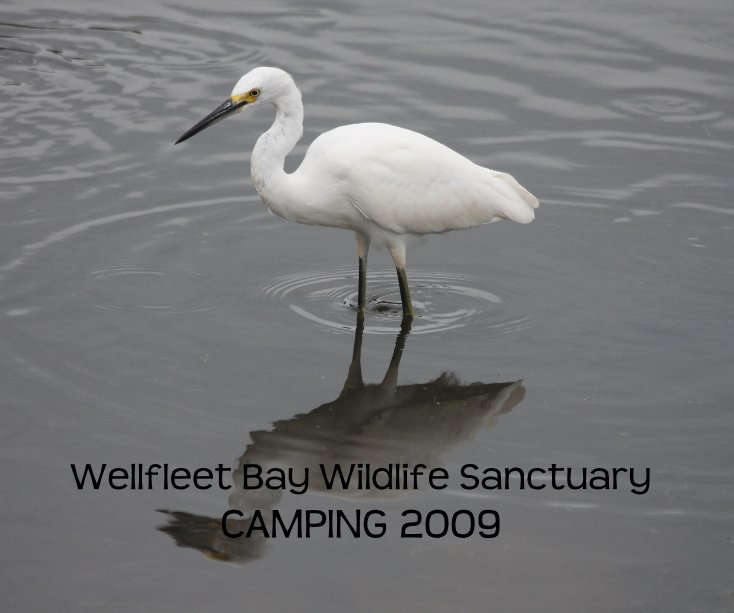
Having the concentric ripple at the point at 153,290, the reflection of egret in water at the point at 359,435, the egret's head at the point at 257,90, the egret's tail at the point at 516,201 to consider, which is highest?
the egret's head at the point at 257,90

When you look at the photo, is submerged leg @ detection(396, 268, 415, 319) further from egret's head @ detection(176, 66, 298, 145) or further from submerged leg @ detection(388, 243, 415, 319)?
egret's head @ detection(176, 66, 298, 145)

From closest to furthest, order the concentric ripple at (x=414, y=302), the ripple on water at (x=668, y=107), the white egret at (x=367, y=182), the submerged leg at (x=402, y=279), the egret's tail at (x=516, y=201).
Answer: the white egret at (x=367, y=182) → the concentric ripple at (x=414, y=302) → the submerged leg at (x=402, y=279) → the egret's tail at (x=516, y=201) → the ripple on water at (x=668, y=107)

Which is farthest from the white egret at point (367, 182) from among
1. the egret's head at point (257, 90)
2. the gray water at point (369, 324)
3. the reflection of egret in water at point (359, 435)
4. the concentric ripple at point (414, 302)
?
the reflection of egret in water at point (359, 435)

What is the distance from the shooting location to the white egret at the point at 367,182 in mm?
7594

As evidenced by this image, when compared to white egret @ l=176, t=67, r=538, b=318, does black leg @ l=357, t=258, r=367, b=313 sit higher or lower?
lower

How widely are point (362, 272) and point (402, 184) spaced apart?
64 cm

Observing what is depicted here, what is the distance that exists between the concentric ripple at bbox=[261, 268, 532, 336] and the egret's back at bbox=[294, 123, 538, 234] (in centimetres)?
45

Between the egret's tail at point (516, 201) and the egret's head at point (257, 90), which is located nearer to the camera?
the egret's head at point (257, 90)

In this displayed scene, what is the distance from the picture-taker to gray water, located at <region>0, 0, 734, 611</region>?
5.46 meters

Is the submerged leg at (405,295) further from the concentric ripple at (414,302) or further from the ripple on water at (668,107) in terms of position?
the ripple on water at (668,107)

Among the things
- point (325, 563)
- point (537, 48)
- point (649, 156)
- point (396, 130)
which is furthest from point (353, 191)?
point (537, 48)

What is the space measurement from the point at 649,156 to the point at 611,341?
3495mm

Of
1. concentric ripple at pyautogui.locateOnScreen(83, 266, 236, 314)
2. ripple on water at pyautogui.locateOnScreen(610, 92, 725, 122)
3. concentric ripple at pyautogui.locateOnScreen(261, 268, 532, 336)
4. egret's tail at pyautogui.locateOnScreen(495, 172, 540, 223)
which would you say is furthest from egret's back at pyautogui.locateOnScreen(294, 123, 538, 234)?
ripple on water at pyautogui.locateOnScreen(610, 92, 725, 122)

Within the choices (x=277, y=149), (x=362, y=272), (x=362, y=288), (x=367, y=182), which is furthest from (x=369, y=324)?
(x=277, y=149)
